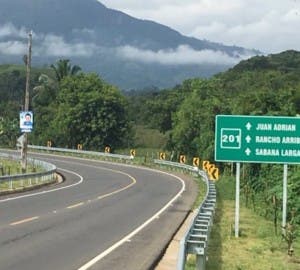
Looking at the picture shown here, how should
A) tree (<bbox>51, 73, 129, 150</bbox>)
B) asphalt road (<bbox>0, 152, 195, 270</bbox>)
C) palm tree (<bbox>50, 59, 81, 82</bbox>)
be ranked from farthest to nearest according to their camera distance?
palm tree (<bbox>50, 59, 81, 82</bbox>) → tree (<bbox>51, 73, 129, 150</bbox>) → asphalt road (<bbox>0, 152, 195, 270</bbox>)

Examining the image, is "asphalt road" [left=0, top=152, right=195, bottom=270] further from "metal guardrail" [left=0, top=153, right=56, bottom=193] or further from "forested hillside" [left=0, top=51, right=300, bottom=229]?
"forested hillside" [left=0, top=51, right=300, bottom=229]

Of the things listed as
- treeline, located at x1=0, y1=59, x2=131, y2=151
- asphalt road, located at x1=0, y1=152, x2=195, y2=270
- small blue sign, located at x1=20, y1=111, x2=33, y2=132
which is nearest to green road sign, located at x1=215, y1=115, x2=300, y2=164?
asphalt road, located at x1=0, y1=152, x2=195, y2=270

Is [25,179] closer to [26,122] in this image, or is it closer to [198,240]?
[26,122]

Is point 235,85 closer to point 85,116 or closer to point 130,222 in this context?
point 85,116

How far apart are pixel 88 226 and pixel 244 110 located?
107ft

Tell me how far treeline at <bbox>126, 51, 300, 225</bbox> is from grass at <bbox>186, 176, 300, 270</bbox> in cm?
108

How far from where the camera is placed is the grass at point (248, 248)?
1419cm

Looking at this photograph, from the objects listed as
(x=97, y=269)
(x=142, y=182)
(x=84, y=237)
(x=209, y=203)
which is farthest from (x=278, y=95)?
(x=97, y=269)

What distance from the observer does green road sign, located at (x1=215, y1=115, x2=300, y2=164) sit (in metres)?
20.2

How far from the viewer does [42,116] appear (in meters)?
98.4

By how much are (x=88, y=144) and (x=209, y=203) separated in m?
65.5

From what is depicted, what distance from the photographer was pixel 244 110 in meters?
50.9

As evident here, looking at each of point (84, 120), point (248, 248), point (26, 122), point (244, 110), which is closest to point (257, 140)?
point (248, 248)

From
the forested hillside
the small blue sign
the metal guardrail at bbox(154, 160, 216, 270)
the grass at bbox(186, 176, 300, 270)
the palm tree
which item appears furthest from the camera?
the palm tree
